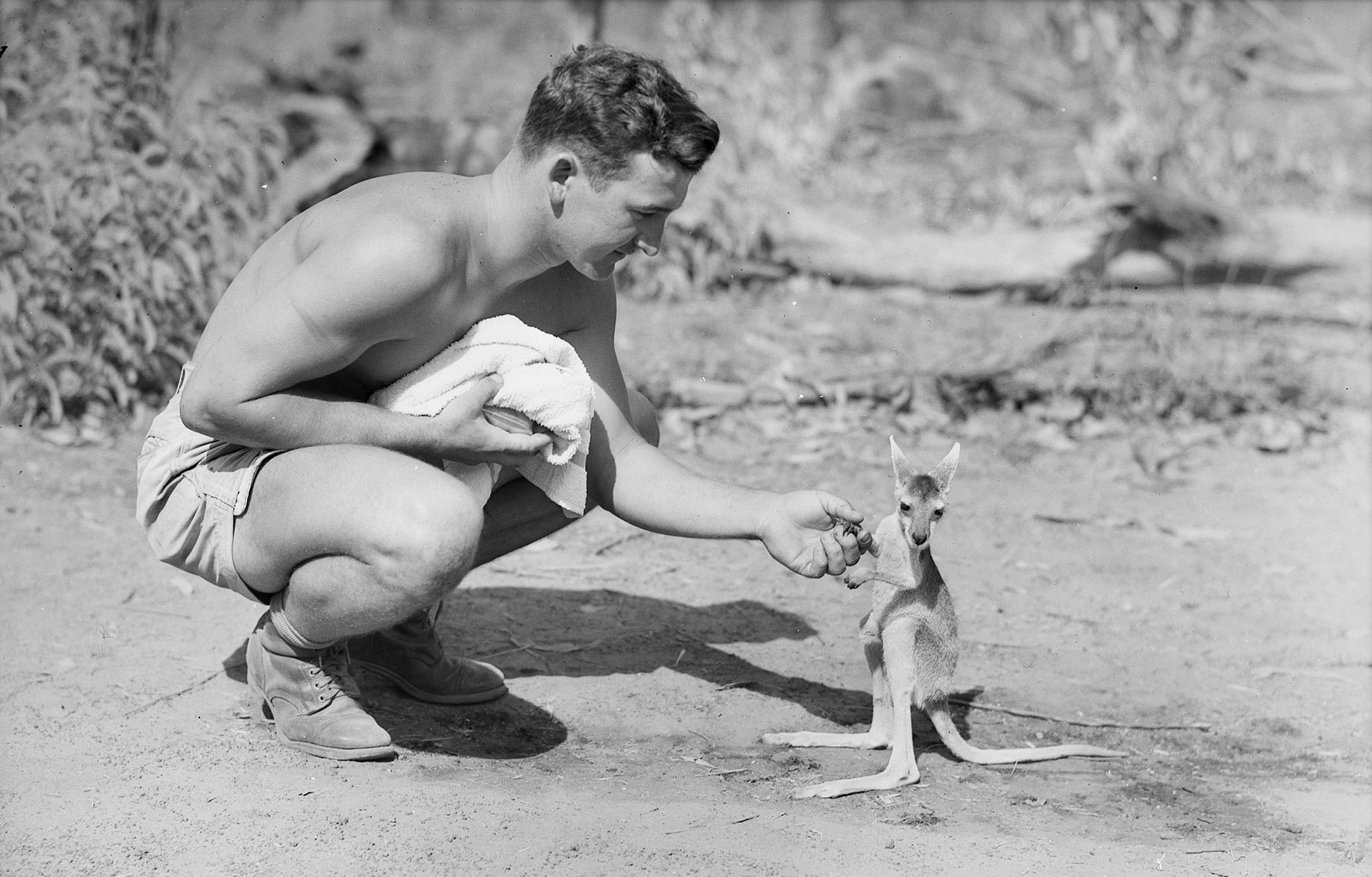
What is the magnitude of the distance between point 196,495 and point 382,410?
0.46 meters

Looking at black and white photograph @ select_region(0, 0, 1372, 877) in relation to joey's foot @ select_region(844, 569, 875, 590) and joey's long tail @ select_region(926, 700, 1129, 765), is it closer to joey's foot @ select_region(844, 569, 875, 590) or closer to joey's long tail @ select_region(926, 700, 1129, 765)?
joey's long tail @ select_region(926, 700, 1129, 765)

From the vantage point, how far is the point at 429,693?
345 cm

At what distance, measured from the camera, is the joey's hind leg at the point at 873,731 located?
130 inches

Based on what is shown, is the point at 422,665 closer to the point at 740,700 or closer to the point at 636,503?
the point at 636,503

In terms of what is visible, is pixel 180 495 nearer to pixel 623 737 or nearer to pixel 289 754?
pixel 289 754

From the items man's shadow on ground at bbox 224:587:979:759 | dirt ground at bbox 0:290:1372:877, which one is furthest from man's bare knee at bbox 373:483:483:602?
man's shadow on ground at bbox 224:587:979:759

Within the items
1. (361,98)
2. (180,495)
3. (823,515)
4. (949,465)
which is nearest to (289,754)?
(180,495)

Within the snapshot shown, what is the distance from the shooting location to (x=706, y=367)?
20.8 feet

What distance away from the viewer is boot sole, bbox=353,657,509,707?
3.45m

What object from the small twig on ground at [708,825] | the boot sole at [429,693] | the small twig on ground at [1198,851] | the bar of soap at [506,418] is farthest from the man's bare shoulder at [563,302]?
the small twig on ground at [1198,851]

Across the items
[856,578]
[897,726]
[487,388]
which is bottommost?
[897,726]

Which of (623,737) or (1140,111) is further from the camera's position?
(1140,111)

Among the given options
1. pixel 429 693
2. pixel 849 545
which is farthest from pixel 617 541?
pixel 849 545

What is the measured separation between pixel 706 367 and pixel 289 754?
3537 mm
